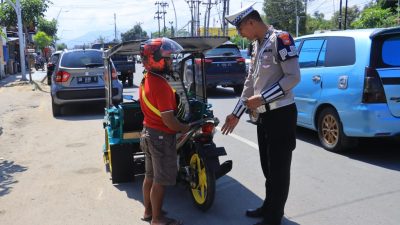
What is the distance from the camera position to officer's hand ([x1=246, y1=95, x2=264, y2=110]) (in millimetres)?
3607

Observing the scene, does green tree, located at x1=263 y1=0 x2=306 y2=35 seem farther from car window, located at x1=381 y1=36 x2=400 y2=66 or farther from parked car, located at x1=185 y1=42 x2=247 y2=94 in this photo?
car window, located at x1=381 y1=36 x2=400 y2=66

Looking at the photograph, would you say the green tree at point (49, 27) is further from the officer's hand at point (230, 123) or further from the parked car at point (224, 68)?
the officer's hand at point (230, 123)

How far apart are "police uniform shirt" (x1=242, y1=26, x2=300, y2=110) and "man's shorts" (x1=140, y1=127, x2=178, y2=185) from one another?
897 mm

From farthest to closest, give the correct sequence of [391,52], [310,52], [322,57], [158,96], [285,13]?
[285,13], [310,52], [322,57], [391,52], [158,96]

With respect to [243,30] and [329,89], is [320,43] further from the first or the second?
[243,30]

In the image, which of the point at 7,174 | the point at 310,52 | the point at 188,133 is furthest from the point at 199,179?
the point at 310,52

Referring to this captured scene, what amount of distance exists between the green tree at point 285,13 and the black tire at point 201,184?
7590 centimetres

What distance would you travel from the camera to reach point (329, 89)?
6.53 m

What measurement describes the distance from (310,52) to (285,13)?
7499 cm

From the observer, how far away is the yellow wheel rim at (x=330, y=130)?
256 inches

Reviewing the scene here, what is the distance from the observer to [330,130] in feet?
21.8

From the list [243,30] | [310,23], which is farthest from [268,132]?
[310,23]

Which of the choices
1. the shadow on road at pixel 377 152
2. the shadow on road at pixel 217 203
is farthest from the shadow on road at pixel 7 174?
the shadow on road at pixel 377 152

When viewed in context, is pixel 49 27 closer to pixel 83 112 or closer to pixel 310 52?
pixel 83 112
